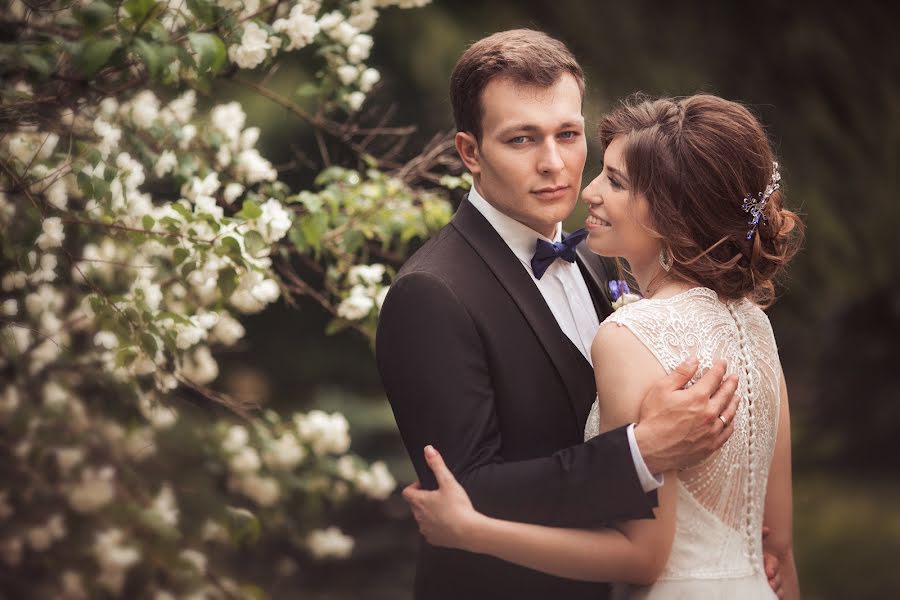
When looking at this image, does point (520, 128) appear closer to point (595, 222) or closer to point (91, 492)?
point (595, 222)

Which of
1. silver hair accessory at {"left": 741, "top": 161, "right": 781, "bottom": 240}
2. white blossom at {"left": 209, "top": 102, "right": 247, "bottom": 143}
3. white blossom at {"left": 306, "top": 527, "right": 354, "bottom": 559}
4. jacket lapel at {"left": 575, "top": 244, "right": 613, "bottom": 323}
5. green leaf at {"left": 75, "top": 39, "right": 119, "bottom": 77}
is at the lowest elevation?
white blossom at {"left": 306, "top": 527, "right": 354, "bottom": 559}

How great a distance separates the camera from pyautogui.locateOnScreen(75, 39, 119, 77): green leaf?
238 cm

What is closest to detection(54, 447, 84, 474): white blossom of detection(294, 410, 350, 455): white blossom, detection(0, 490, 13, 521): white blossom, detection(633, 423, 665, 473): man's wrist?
detection(0, 490, 13, 521): white blossom

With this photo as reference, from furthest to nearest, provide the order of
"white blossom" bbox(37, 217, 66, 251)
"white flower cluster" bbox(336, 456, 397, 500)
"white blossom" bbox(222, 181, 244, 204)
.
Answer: "white flower cluster" bbox(336, 456, 397, 500)
"white blossom" bbox(222, 181, 244, 204)
"white blossom" bbox(37, 217, 66, 251)

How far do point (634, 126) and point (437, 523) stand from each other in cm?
87

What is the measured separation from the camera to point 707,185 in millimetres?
2207

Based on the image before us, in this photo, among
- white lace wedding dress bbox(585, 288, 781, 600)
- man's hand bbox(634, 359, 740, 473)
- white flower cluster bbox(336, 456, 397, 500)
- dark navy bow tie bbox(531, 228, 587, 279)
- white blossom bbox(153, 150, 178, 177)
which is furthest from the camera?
white flower cluster bbox(336, 456, 397, 500)

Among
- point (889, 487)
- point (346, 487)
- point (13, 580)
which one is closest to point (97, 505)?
point (13, 580)

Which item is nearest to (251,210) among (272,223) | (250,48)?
(272,223)

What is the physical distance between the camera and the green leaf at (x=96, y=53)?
2.38m

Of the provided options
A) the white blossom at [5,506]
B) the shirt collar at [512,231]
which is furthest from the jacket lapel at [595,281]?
the white blossom at [5,506]

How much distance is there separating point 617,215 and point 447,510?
2.20ft

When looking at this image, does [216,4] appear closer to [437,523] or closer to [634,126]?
[634,126]

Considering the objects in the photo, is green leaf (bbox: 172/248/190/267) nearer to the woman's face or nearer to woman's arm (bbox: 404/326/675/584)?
woman's arm (bbox: 404/326/675/584)
